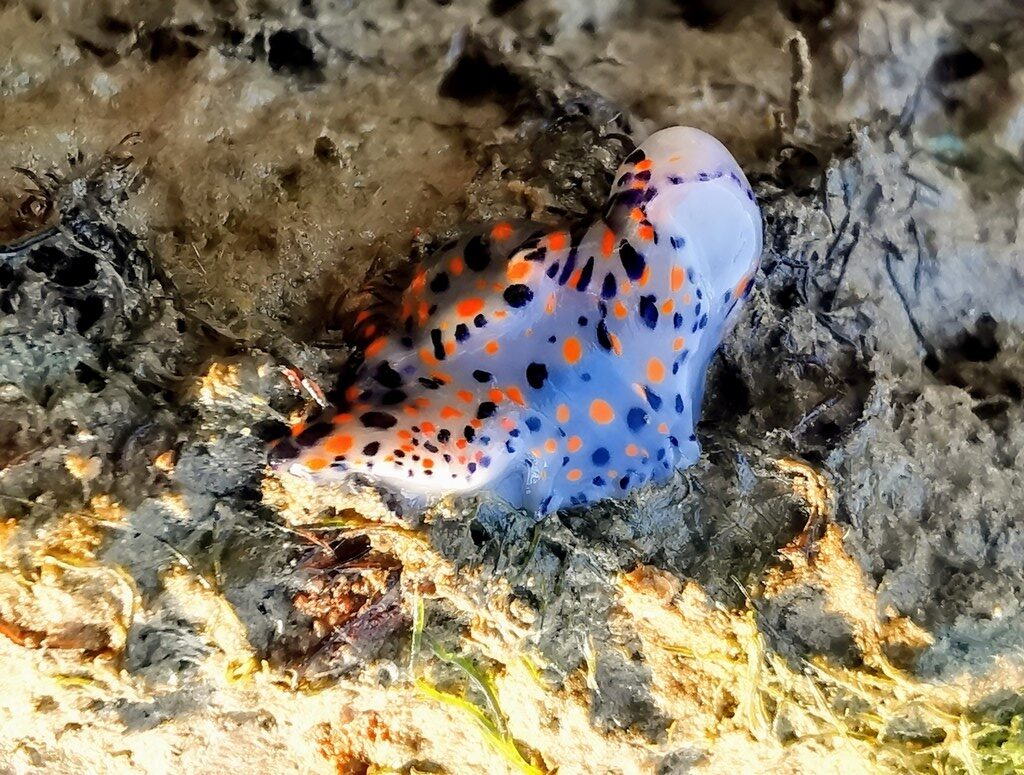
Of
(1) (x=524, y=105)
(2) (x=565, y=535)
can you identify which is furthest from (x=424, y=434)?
(1) (x=524, y=105)

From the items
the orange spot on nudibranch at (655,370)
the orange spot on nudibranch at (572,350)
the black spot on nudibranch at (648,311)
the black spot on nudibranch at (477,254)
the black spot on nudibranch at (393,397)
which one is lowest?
the orange spot on nudibranch at (655,370)

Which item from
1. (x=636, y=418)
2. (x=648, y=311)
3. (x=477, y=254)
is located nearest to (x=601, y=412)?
(x=636, y=418)

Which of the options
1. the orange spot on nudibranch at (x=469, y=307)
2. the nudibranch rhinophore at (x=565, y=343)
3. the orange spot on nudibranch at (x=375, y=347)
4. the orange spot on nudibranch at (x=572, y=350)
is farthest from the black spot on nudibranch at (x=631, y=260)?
the orange spot on nudibranch at (x=375, y=347)

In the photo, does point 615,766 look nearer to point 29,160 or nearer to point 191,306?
point 191,306

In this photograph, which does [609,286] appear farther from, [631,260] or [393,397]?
[393,397]

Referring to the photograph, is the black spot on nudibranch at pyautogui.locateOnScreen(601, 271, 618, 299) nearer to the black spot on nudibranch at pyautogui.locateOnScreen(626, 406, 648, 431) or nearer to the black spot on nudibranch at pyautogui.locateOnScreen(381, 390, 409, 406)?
the black spot on nudibranch at pyautogui.locateOnScreen(626, 406, 648, 431)

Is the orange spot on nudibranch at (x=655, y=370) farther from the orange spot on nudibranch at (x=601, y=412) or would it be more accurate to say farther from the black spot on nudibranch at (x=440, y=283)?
the black spot on nudibranch at (x=440, y=283)

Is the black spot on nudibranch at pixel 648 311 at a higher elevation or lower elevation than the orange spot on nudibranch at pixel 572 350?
higher
